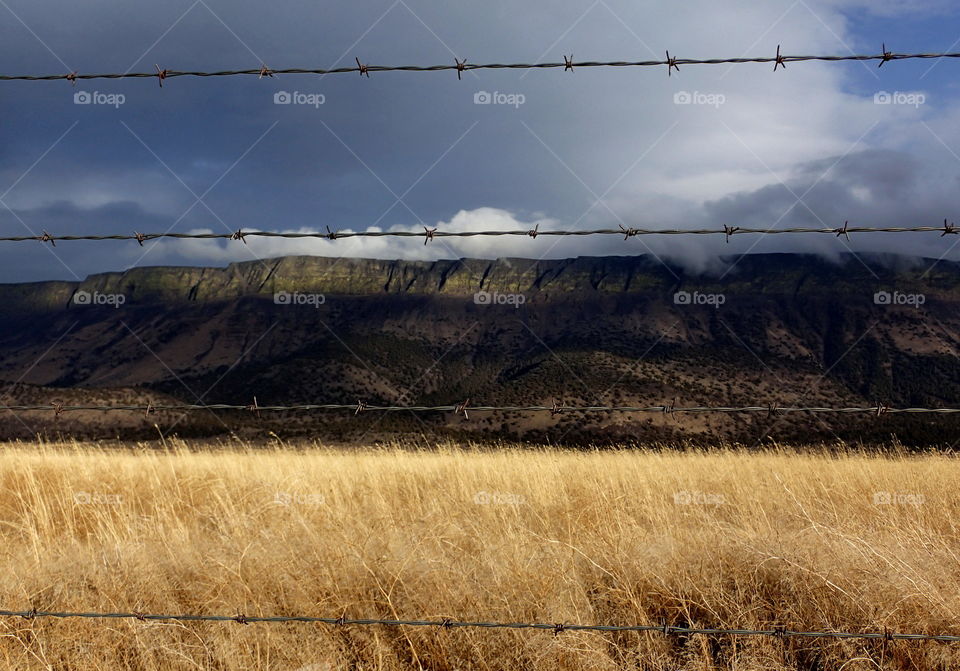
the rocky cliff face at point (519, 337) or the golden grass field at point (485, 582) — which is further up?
the rocky cliff face at point (519, 337)

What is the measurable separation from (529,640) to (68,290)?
179m

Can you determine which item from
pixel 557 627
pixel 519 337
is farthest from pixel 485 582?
pixel 519 337

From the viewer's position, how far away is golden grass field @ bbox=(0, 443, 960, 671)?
2.85 metres

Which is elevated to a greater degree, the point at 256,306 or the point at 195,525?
the point at 256,306

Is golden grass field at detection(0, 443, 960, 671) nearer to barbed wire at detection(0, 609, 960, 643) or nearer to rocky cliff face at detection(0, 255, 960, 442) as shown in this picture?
barbed wire at detection(0, 609, 960, 643)

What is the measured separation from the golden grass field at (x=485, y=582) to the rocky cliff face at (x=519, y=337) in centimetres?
3812

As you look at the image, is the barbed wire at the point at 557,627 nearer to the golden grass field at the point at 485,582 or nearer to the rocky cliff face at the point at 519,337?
the golden grass field at the point at 485,582

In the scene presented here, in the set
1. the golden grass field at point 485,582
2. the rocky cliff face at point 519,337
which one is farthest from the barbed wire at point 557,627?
the rocky cliff face at point 519,337

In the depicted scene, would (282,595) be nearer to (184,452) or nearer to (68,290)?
(184,452)

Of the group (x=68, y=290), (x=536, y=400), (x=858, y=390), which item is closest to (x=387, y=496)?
(x=536, y=400)

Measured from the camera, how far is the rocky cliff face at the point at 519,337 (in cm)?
5944

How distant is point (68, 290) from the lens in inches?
5960

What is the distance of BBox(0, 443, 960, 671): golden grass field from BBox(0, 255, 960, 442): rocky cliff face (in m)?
38.1

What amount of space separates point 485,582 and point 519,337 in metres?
85.1
